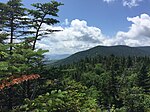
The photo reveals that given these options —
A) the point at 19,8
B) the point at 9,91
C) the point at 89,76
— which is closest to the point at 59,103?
the point at 9,91

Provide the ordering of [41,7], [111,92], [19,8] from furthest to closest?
[111,92]
[19,8]
[41,7]

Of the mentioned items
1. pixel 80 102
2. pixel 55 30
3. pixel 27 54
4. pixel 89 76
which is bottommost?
pixel 89 76

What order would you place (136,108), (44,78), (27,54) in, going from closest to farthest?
(27,54) → (44,78) → (136,108)

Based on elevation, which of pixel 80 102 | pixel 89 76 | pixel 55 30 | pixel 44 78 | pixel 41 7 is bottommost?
pixel 89 76

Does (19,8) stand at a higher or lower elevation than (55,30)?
higher

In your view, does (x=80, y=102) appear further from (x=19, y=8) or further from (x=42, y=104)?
(x=19, y=8)

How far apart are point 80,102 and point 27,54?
2736mm

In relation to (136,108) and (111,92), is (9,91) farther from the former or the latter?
(111,92)

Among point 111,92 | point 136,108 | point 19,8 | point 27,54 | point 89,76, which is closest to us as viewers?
point 27,54

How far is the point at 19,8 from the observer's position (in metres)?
17.2

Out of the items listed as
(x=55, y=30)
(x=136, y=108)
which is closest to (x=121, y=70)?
(x=136, y=108)

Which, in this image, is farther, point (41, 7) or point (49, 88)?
point (41, 7)

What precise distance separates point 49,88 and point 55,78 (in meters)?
0.53

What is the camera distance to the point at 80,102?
10578 mm
